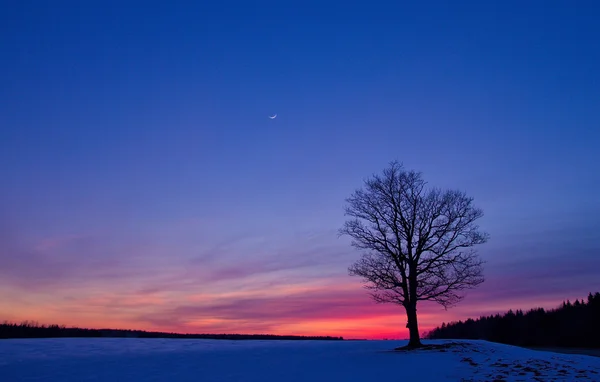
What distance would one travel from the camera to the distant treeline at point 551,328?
80.2 meters

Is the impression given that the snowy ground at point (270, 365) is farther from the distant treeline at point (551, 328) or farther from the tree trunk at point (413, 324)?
the distant treeline at point (551, 328)

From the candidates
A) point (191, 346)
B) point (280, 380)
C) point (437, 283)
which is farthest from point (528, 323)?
point (280, 380)

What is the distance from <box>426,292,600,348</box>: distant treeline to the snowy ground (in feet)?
207

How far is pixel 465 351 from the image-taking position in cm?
2894

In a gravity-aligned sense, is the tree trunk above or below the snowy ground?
above

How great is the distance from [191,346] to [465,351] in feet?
70.9

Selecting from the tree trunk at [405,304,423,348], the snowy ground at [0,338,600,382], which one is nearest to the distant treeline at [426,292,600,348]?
the tree trunk at [405,304,423,348]

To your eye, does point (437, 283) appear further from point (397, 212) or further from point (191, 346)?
point (191, 346)

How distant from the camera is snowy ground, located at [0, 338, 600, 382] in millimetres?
20172

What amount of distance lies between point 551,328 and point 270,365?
311 feet

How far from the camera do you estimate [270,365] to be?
26.3m

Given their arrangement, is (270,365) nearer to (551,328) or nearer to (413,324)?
(413,324)

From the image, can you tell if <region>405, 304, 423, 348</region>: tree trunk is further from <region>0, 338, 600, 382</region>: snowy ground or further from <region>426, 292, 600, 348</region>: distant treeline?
<region>426, 292, 600, 348</region>: distant treeline

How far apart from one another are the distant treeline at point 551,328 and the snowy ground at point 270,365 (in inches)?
2484
